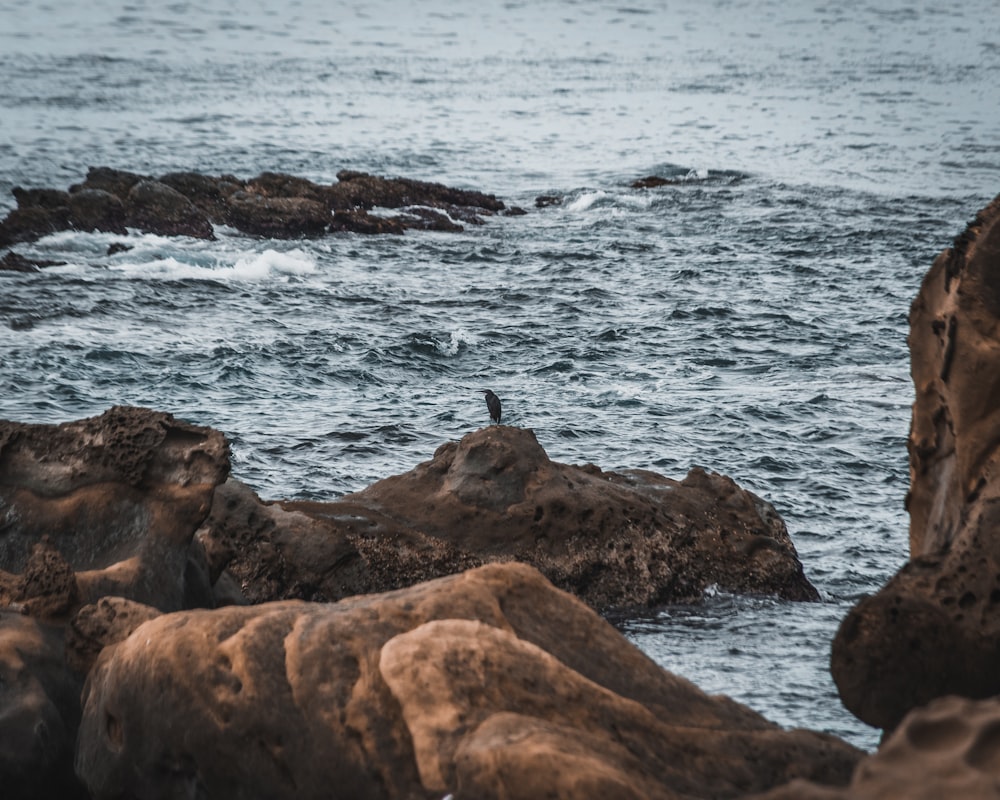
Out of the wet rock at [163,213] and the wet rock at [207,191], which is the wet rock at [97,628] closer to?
the wet rock at [163,213]

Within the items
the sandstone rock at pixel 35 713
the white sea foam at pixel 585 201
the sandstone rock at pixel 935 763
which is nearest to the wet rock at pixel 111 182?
the white sea foam at pixel 585 201

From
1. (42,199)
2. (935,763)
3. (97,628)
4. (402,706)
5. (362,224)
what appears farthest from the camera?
(362,224)

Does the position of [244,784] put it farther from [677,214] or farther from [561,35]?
[561,35]

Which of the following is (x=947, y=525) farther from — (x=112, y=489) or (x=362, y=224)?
(x=362, y=224)

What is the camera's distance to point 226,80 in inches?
2221

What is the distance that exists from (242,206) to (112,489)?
21320 millimetres

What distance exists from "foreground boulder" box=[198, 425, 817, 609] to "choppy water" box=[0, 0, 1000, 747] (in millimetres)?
417

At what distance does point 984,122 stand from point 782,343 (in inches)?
1170

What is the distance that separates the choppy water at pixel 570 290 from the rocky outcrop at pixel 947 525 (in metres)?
1.80

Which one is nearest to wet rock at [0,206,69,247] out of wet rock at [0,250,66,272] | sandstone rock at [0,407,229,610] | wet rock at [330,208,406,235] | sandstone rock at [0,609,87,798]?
wet rock at [0,250,66,272]

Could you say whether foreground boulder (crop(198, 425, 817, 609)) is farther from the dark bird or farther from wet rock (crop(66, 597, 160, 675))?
the dark bird

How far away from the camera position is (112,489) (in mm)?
8953

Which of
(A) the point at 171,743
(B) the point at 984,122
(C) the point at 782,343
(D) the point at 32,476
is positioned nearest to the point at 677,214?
(C) the point at 782,343

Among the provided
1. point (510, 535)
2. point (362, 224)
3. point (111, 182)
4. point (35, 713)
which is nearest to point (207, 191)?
point (111, 182)
